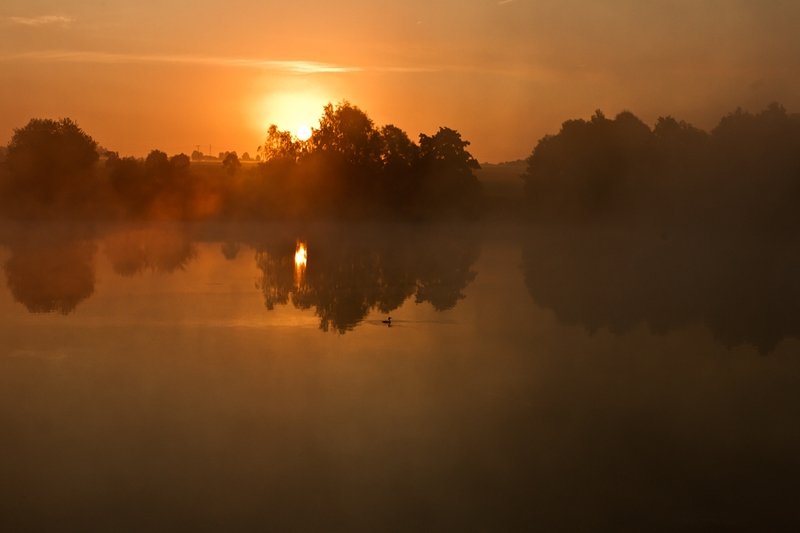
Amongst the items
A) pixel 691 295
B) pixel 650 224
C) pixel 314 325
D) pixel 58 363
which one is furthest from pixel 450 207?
pixel 58 363

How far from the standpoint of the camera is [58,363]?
18.9 metres

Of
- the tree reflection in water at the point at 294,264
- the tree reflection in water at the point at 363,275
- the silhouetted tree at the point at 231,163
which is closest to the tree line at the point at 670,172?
the tree reflection in water at the point at 294,264

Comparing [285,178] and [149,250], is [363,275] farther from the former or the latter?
[285,178]

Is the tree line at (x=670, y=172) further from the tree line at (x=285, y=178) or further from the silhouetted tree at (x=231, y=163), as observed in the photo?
the silhouetted tree at (x=231, y=163)

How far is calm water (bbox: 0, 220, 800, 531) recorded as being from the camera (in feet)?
37.4

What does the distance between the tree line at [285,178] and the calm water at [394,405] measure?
40660 millimetres

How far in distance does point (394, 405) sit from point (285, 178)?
6453cm

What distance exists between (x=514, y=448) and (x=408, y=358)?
21.8 ft

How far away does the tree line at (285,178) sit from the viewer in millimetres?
74438

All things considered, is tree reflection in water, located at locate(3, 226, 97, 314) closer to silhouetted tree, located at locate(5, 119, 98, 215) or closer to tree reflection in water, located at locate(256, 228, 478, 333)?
tree reflection in water, located at locate(256, 228, 478, 333)

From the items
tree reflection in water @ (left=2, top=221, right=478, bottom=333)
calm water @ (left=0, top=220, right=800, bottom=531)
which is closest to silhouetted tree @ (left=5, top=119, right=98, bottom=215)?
tree reflection in water @ (left=2, top=221, right=478, bottom=333)

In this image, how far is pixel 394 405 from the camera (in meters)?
15.9

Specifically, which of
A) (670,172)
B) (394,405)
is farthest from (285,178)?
(394,405)

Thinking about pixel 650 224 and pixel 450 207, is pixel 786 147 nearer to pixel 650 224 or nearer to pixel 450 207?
pixel 650 224
